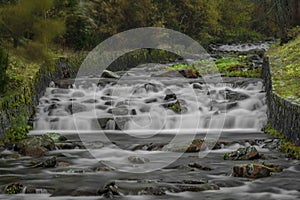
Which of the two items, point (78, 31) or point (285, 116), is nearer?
point (285, 116)

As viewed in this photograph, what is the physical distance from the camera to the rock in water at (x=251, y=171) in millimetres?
8773

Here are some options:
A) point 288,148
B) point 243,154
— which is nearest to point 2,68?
point 243,154

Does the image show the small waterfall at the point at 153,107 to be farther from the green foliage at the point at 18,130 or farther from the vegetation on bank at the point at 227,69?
the vegetation on bank at the point at 227,69

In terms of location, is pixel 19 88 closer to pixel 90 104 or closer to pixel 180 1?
pixel 90 104

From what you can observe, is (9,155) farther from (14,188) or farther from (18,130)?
(14,188)

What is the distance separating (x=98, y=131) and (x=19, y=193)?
6.14 meters

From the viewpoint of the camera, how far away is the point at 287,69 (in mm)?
15570

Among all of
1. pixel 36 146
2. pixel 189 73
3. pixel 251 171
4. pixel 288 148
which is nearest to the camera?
pixel 251 171

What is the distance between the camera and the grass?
42.2 feet

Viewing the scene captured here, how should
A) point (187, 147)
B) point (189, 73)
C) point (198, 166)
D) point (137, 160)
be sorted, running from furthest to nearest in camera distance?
point (189, 73), point (187, 147), point (137, 160), point (198, 166)

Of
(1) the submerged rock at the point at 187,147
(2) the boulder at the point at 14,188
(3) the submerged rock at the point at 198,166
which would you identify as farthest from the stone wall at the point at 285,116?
(2) the boulder at the point at 14,188

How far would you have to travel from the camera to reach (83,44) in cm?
2416

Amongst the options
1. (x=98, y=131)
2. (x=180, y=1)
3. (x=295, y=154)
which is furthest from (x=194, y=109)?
(x=180, y=1)

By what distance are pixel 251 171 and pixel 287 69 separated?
298 inches
